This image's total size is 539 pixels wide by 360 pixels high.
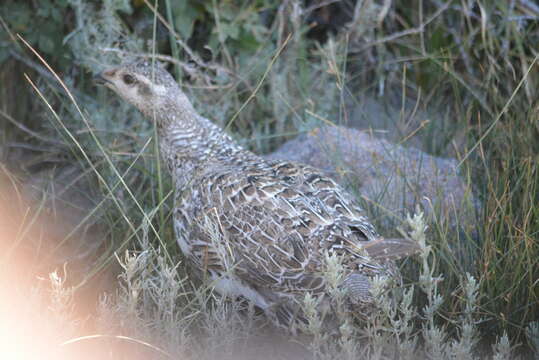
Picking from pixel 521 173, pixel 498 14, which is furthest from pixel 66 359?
pixel 498 14

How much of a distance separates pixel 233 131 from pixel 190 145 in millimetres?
1133

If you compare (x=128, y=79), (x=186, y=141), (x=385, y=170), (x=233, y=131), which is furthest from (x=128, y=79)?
(x=385, y=170)

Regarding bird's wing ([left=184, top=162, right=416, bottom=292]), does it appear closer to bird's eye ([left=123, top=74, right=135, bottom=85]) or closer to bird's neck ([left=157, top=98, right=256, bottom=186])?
bird's neck ([left=157, top=98, right=256, bottom=186])

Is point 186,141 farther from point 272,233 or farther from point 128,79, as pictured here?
point 272,233

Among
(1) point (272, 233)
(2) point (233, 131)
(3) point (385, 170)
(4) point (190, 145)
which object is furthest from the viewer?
(2) point (233, 131)

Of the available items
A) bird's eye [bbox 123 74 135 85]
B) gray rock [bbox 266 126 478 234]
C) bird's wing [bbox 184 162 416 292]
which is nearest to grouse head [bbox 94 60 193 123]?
bird's eye [bbox 123 74 135 85]

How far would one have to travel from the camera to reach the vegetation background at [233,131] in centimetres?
348

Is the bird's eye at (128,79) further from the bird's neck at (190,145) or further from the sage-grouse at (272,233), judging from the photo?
the sage-grouse at (272,233)

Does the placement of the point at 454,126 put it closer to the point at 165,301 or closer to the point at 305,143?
the point at 305,143

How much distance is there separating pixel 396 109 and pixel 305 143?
1268 millimetres

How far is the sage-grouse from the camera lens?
3361 mm

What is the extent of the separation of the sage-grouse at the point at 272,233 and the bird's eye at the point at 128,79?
1.64 feet

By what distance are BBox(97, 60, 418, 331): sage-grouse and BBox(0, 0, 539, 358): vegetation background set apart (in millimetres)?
173

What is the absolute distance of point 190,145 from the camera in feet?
13.9
